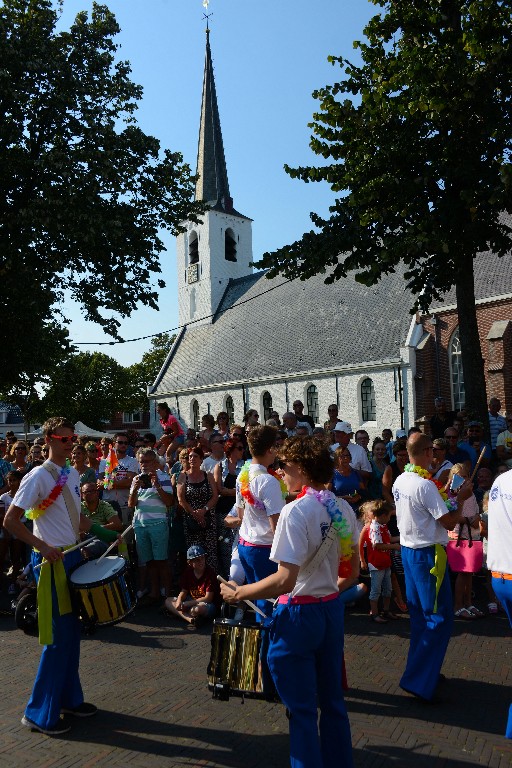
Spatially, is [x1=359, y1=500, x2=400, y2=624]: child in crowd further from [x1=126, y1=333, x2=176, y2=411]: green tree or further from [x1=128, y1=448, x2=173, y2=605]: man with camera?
[x1=126, y1=333, x2=176, y2=411]: green tree

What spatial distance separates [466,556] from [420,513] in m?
2.92

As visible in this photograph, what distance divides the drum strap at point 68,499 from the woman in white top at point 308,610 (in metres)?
1.85

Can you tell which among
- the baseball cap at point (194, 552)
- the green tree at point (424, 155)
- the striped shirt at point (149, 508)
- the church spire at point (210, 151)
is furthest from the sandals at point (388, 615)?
the church spire at point (210, 151)

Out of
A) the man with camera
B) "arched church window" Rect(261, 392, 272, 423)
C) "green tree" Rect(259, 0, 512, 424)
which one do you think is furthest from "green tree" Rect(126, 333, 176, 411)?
the man with camera

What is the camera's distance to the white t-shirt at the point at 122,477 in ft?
34.7

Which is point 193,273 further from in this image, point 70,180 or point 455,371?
point 70,180

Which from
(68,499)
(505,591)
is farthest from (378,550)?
(68,499)

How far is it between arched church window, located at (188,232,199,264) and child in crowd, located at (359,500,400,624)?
160 feet

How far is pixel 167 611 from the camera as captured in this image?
27.1ft

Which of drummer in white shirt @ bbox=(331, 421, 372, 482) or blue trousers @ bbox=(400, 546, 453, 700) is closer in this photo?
blue trousers @ bbox=(400, 546, 453, 700)

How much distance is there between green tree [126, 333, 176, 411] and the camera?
65.7 metres

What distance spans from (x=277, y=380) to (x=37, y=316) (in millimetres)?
23734

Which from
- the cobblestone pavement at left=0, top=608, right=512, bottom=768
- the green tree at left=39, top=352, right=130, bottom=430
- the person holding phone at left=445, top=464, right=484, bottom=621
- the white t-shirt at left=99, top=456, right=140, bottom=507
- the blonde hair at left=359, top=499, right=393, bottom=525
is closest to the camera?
the cobblestone pavement at left=0, top=608, right=512, bottom=768

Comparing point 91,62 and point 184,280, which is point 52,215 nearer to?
point 91,62
